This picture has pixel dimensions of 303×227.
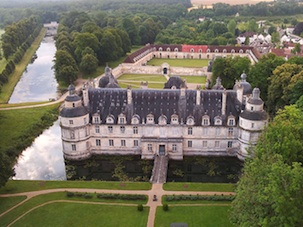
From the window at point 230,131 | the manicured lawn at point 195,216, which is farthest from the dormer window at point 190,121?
the manicured lawn at point 195,216

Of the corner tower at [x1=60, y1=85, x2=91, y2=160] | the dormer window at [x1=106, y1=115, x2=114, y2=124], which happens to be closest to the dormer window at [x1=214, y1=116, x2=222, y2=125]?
the dormer window at [x1=106, y1=115, x2=114, y2=124]

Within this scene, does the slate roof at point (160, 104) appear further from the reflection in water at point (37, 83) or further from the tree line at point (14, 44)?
the tree line at point (14, 44)

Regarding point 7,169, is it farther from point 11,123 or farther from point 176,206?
point 11,123

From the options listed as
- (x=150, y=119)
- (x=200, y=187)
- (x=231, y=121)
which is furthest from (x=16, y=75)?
(x=200, y=187)

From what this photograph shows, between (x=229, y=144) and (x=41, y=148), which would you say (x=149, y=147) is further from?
(x=41, y=148)

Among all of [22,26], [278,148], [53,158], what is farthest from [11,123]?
[22,26]

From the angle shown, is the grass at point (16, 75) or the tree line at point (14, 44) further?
the tree line at point (14, 44)

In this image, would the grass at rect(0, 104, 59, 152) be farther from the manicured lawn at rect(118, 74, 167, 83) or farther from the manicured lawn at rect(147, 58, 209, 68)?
the manicured lawn at rect(147, 58, 209, 68)
